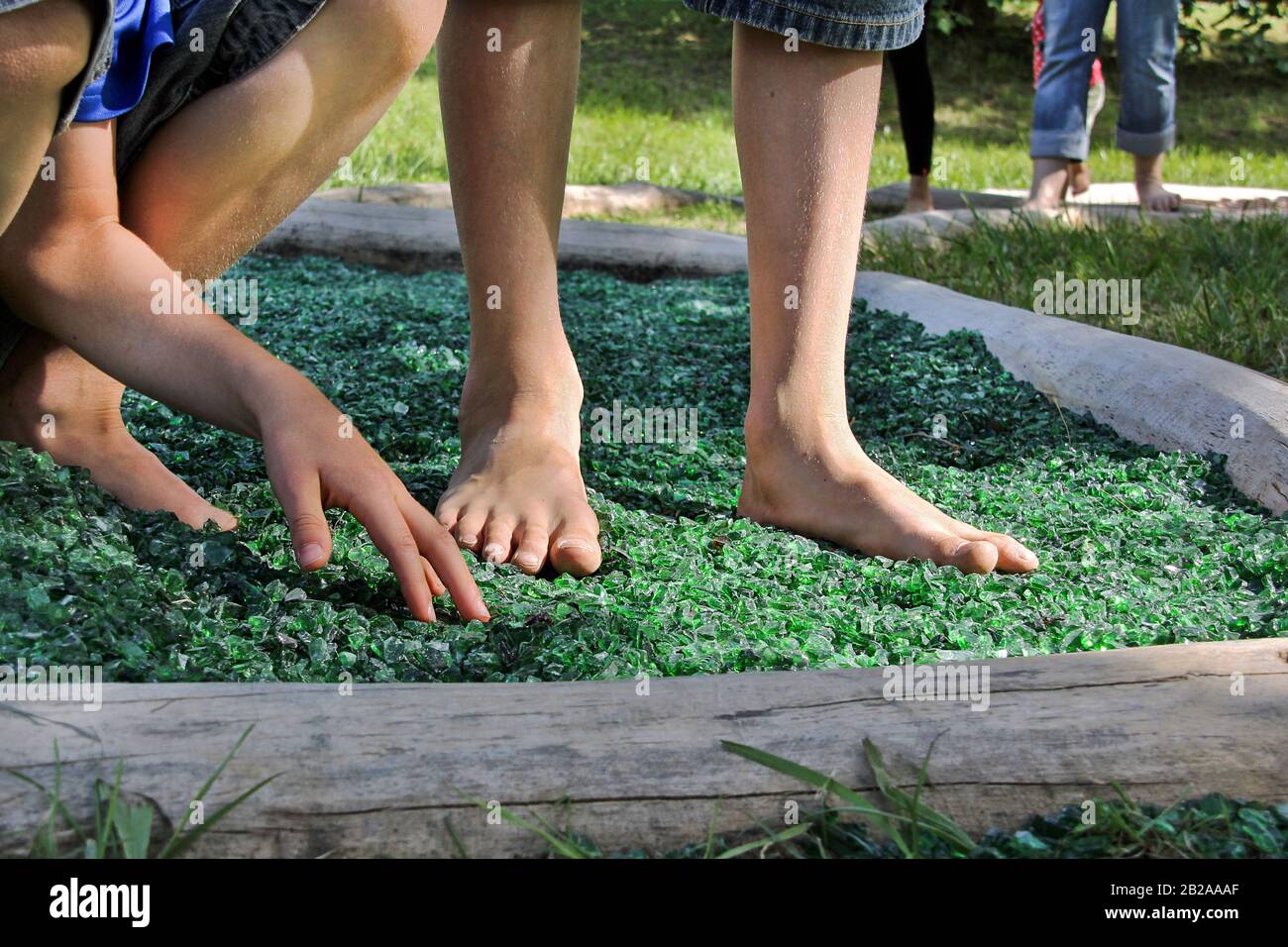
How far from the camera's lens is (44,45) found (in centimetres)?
123

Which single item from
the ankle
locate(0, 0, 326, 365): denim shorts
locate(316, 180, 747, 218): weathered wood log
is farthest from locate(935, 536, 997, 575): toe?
locate(316, 180, 747, 218): weathered wood log

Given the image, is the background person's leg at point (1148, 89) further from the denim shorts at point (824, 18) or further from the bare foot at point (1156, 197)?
the denim shorts at point (824, 18)

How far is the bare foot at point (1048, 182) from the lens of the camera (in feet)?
16.2

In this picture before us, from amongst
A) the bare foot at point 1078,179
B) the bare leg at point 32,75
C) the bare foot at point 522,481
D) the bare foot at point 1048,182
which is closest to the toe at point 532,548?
the bare foot at point 522,481

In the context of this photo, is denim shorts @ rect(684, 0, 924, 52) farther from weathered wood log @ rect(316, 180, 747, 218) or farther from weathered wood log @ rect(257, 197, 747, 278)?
weathered wood log @ rect(316, 180, 747, 218)

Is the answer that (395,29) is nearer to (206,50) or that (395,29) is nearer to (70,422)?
(206,50)

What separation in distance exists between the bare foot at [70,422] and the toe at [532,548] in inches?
15.3

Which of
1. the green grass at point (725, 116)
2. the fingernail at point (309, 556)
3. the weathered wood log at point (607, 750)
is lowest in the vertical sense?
the weathered wood log at point (607, 750)

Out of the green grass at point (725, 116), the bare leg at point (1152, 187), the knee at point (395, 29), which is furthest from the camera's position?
the green grass at point (725, 116)

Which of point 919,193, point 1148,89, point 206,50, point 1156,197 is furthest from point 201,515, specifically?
point 919,193

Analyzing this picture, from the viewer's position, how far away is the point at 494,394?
209 centimetres

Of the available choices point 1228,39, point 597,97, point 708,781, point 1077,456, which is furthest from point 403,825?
point 1228,39
